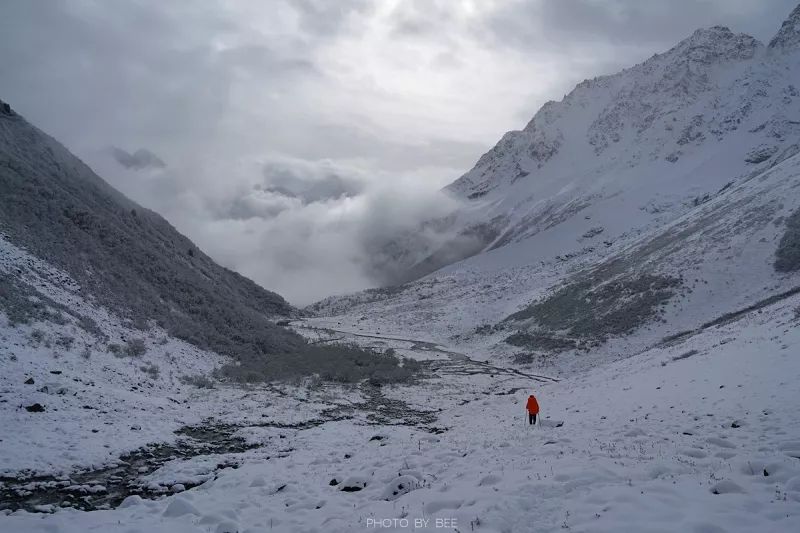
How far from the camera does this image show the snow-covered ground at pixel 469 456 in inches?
366

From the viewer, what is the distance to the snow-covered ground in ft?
30.5

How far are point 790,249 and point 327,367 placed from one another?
47433mm

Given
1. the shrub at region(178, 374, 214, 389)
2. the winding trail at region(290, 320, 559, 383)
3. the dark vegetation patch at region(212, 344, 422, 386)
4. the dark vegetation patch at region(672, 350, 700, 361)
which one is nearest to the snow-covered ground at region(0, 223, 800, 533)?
the dark vegetation patch at region(672, 350, 700, 361)

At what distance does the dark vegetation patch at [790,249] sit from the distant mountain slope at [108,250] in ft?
163

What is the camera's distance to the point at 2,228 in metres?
30.8

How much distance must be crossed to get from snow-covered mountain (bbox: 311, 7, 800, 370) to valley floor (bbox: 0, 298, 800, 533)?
2974 centimetres

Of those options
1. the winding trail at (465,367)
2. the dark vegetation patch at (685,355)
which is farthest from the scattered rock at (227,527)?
the winding trail at (465,367)

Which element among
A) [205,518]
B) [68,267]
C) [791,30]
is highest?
[791,30]

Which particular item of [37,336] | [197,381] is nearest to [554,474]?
[37,336]

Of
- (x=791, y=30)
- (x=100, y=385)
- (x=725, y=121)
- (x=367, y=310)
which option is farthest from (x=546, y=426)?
(x=791, y=30)

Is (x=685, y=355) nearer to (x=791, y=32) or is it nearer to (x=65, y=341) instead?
(x=65, y=341)

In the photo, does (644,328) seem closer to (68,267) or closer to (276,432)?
(276,432)

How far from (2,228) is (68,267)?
4.30 meters

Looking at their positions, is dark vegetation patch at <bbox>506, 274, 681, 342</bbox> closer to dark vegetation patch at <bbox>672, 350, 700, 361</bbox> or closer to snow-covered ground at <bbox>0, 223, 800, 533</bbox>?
dark vegetation patch at <bbox>672, 350, 700, 361</bbox>
